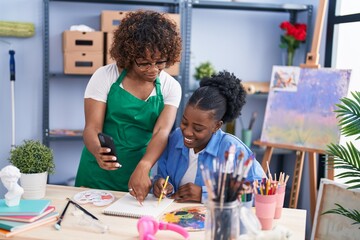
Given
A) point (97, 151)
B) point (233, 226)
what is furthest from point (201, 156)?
point (233, 226)

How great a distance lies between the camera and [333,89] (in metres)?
2.65

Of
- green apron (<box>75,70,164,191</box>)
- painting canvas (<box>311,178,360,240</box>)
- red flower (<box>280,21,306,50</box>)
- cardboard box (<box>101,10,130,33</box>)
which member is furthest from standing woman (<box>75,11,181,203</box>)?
red flower (<box>280,21,306,50</box>)

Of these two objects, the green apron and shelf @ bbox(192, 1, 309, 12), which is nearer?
the green apron

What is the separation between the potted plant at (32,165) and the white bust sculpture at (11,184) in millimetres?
106

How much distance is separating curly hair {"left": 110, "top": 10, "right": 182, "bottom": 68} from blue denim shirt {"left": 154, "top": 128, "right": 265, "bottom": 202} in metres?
0.33

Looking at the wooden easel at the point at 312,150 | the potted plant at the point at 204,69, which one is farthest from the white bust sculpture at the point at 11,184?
the potted plant at the point at 204,69

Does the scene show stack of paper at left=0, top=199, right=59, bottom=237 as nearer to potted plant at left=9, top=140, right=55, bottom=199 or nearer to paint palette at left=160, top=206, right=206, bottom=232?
potted plant at left=9, top=140, right=55, bottom=199

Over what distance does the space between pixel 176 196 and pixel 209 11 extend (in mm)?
2186

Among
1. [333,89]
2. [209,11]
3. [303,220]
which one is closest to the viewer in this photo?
[303,220]

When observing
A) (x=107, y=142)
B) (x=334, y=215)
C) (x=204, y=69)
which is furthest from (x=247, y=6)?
(x=107, y=142)

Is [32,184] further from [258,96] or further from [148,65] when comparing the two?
[258,96]

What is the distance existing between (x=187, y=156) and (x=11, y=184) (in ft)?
2.06

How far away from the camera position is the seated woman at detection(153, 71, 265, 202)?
1.62 metres

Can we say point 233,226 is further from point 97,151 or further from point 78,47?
point 78,47
